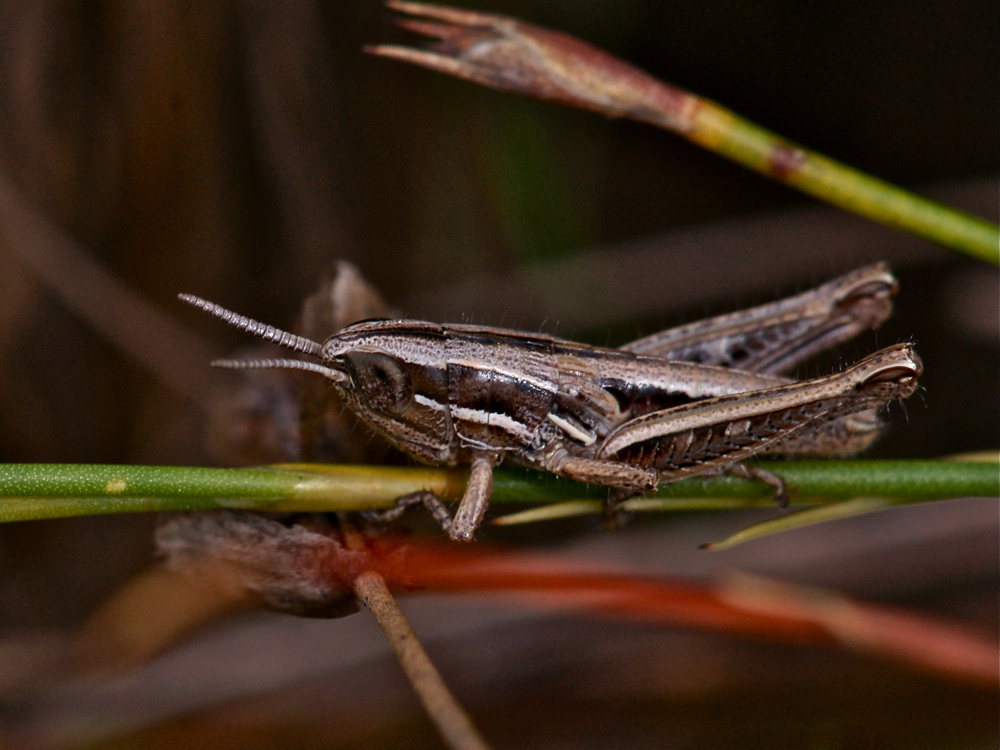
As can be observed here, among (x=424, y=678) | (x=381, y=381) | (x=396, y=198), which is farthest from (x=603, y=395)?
(x=396, y=198)

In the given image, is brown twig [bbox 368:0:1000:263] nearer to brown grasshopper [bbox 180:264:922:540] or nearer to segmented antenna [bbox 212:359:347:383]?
brown grasshopper [bbox 180:264:922:540]

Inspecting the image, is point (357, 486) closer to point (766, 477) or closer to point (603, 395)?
point (603, 395)

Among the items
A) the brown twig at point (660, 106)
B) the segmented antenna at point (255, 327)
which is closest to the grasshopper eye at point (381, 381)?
the segmented antenna at point (255, 327)

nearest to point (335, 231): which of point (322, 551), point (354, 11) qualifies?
point (354, 11)

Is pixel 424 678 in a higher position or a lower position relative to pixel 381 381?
lower

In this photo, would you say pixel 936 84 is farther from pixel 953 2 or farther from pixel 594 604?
pixel 594 604

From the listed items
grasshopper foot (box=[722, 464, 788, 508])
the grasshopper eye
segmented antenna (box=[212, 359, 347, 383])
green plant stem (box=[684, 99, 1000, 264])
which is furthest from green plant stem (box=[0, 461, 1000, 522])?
green plant stem (box=[684, 99, 1000, 264])

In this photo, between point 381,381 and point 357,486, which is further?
point 381,381

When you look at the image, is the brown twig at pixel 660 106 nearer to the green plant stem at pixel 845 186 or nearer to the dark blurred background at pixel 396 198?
the green plant stem at pixel 845 186
